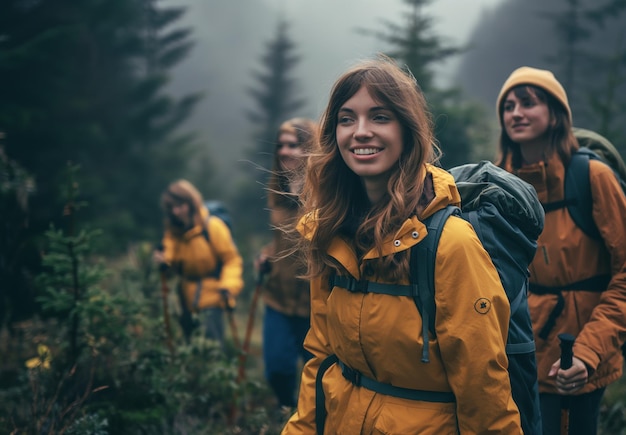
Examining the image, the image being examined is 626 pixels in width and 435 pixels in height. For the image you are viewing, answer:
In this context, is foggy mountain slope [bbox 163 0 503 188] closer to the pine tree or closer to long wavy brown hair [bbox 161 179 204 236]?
the pine tree

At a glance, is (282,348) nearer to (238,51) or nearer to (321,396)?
(321,396)

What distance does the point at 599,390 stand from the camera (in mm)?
2938

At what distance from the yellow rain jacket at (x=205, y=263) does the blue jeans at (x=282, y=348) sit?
1.59 m

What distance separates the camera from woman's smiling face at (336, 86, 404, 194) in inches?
88.6

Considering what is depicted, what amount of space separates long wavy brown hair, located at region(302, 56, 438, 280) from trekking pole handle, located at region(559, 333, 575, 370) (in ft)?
3.69

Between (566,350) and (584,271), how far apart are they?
625 mm

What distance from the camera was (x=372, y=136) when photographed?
2246mm

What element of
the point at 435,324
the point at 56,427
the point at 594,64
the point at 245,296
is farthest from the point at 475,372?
the point at 594,64

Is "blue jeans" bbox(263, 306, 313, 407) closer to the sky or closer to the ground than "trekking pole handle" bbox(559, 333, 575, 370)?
closer to the ground

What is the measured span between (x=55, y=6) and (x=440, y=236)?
13.2 metres

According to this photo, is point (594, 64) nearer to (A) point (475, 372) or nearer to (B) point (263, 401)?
(B) point (263, 401)

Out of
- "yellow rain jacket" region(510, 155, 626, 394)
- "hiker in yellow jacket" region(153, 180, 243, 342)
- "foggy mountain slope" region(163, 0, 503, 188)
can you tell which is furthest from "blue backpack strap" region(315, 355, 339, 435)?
"foggy mountain slope" region(163, 0, 503, 188)

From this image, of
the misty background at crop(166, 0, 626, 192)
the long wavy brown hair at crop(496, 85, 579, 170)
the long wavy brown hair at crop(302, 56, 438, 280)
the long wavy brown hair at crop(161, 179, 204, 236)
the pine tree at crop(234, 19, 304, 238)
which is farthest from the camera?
the pine tree at crop(234, 19, 304, 238)

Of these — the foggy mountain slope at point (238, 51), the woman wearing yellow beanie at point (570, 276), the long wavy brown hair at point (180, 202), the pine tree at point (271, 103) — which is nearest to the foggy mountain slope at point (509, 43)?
the pine tree at point (271, 103)
